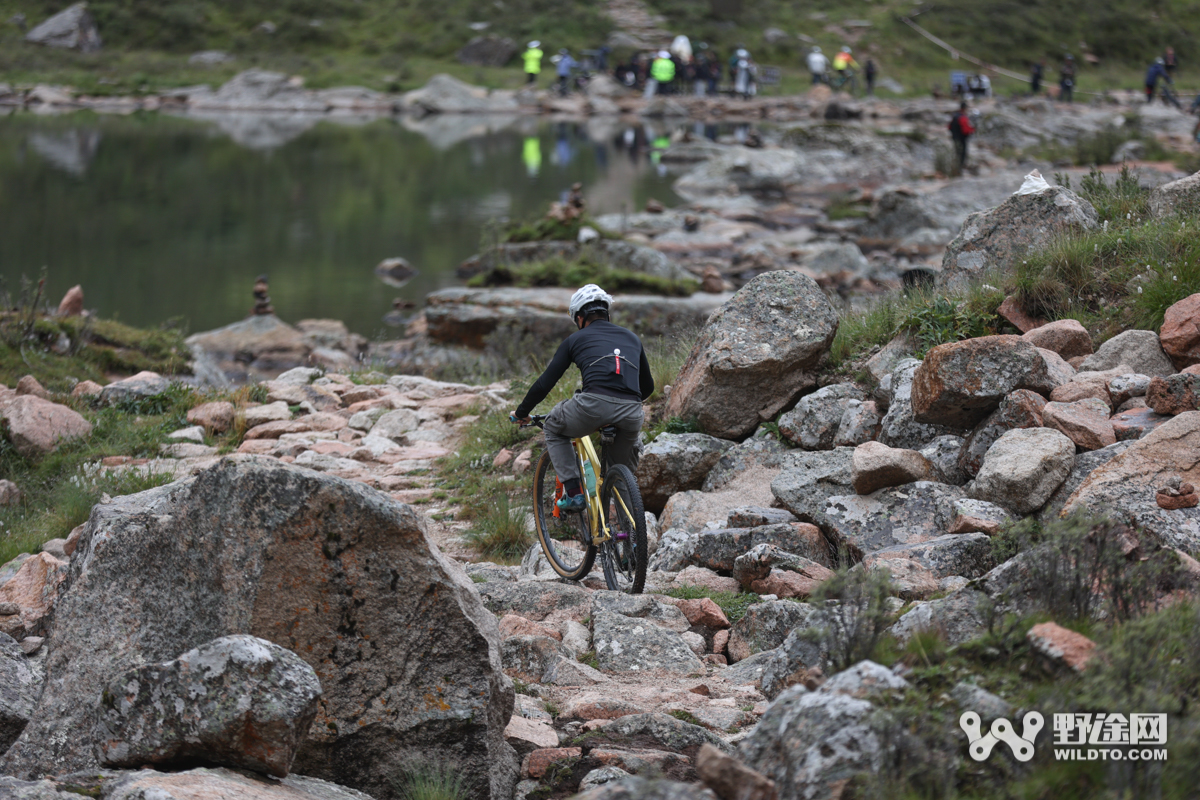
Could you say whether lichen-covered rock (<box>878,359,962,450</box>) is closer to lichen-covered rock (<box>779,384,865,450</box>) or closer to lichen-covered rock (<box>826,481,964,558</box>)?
lichen-covered rock (<box>779,384,865,450</box>)

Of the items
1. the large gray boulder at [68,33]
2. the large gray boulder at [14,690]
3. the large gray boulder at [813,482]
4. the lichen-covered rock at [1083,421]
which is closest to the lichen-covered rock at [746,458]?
the large gray boulder at [813,482]

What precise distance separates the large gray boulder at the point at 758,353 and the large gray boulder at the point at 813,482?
3.66 ft

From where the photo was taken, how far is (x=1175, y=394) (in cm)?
641

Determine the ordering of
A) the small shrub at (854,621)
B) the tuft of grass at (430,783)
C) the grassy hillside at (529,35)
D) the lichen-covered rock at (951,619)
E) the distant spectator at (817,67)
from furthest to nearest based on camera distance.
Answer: the grassy hillside at (529,35) < the distant spectator at (817,67) < the lichen-covered rock at (951,619) < the tuft of grass at (430,783) < the small shrub at (854,621)

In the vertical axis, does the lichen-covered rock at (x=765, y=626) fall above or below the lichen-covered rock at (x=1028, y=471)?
below

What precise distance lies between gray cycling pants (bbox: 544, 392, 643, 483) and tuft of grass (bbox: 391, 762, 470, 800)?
329cm

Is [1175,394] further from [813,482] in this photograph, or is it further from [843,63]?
[843,63]

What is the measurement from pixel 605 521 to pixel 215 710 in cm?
392

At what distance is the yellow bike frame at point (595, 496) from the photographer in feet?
22.0

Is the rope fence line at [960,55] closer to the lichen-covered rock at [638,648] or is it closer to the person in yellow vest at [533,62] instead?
the person in yellow vest at [533,62]

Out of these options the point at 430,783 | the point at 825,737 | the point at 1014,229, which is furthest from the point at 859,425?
the point at 825,737

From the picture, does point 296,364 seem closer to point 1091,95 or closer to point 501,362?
point 501,362

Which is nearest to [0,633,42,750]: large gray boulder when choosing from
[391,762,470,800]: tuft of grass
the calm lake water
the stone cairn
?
[391,762,470,800]: tuft of grass

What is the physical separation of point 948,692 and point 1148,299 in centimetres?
641
